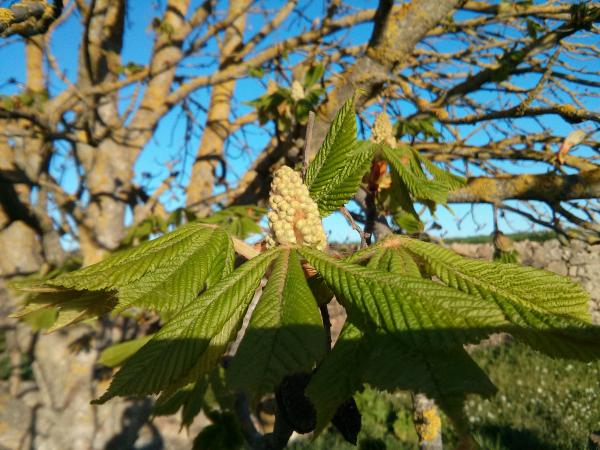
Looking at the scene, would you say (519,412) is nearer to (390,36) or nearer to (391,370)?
(390,36)

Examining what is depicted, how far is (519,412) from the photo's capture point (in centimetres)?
451

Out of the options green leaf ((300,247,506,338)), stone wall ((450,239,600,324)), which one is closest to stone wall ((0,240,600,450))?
green leaf ((300,247,506,338))

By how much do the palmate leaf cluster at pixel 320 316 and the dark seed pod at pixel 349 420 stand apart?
22 cm

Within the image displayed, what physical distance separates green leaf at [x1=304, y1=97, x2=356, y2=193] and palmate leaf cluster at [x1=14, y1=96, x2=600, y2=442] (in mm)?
178

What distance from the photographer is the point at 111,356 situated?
5.08 feet

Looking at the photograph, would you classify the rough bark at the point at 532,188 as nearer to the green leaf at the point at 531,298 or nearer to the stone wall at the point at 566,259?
the green leaf at the point at 531,298

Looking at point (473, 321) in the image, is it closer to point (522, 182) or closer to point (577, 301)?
point (577, 301)

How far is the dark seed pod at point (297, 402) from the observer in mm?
650

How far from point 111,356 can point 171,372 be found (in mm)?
1270

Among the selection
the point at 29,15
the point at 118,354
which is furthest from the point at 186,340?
the point at 118,354

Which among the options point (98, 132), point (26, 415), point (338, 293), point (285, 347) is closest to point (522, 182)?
point (338, 293)

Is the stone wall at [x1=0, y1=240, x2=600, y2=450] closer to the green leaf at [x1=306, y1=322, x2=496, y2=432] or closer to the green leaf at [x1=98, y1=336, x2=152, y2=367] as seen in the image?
the green leaf at [x1=98, y1=336, x2=152, y2=367]

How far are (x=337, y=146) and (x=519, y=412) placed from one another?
509 centimetres

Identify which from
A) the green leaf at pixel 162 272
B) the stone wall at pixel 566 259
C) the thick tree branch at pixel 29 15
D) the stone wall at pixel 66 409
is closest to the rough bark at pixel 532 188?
the stone wall at pixel 66 409
